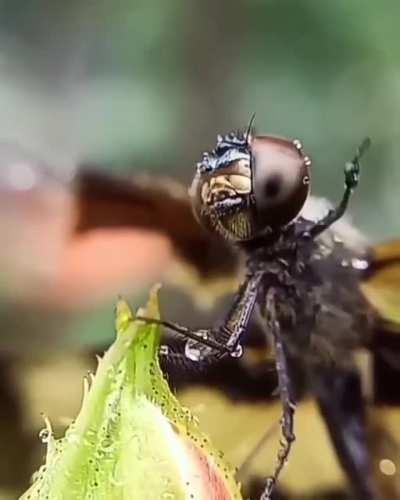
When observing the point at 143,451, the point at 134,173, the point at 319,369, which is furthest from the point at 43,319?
the point at 143,451

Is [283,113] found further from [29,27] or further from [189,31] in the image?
[29,27]

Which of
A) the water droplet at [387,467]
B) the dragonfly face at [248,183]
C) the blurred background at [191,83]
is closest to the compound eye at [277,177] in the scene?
the dragonfly face at [248,183]

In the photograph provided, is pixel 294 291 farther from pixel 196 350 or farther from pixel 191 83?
pixel 191 83

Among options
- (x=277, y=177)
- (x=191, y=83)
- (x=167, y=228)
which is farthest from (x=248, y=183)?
(x=191, y=83)

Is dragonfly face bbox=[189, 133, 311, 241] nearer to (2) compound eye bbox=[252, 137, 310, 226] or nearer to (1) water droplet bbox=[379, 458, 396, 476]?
(2) compound eye bbox=[252, 137, 310, 226]

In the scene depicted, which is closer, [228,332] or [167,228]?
[228,332]

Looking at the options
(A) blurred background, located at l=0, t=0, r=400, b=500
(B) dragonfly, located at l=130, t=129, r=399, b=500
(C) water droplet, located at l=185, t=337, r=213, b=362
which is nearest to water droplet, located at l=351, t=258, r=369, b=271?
(B) dragonfly, located at l=130, t=129, r=399, b=500
